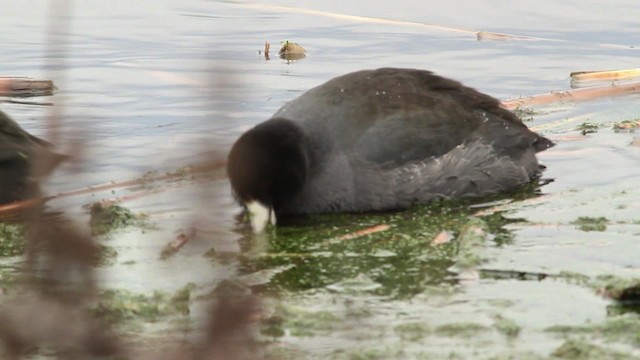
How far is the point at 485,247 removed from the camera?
605 centimetres

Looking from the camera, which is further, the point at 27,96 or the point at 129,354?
the point at 27,96

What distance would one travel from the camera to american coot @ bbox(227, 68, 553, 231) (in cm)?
705

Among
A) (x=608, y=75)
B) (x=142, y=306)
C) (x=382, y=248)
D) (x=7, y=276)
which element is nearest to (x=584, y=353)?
(x=142, y=306)

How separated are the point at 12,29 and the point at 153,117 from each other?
314 cm

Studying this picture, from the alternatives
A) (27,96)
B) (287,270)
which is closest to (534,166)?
(287,270)

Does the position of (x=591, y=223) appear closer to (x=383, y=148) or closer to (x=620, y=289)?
(x=383, y=148)

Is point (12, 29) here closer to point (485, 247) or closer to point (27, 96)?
point (27, 96)

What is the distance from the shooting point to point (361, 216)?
7137 mm

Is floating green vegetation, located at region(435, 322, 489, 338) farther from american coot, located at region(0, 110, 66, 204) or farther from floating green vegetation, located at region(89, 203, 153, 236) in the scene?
american coot, located at region(0, 110, 66, 204)

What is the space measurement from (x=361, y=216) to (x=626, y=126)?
8.60 ft

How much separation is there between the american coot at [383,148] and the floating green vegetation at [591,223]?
110 cm

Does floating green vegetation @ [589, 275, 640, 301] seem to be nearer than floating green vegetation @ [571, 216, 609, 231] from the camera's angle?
Yes

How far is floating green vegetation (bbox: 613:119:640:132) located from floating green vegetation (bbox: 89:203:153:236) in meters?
3.64

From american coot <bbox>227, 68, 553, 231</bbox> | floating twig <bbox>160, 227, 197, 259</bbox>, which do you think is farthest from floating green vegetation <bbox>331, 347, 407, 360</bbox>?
american coot <bbox>227, 68, 553, 231</bbox>
